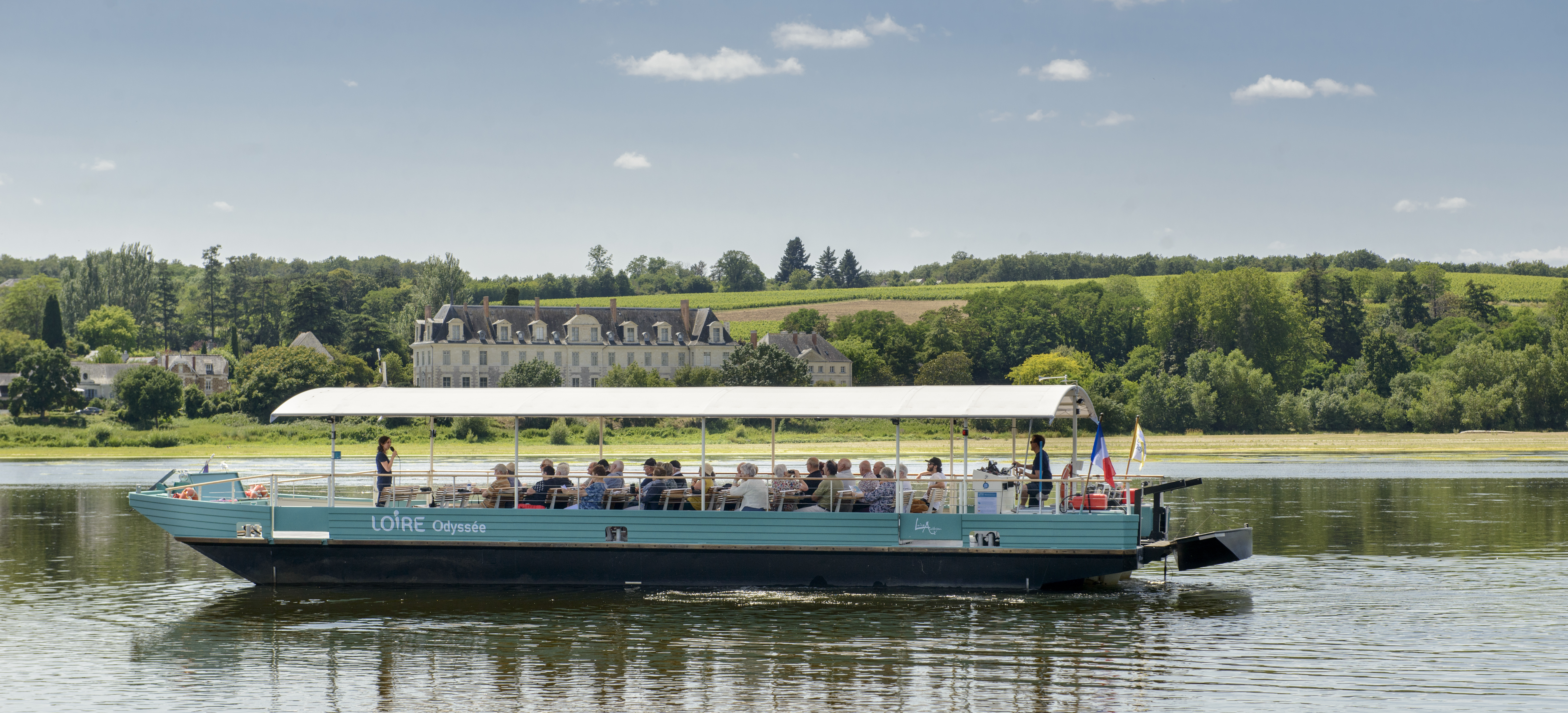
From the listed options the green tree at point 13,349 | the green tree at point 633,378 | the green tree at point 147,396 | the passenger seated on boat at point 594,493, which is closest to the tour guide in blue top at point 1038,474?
the passenger seated on boat at point 594,493

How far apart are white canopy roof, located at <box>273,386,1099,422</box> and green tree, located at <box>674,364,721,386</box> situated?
220 ft

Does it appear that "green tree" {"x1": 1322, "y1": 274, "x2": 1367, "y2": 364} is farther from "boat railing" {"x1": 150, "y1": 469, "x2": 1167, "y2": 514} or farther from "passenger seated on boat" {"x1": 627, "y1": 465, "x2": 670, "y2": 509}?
"passenger seated on boat" {"x1": 627, "y1": 465, "x2": 670, "y2": 509}

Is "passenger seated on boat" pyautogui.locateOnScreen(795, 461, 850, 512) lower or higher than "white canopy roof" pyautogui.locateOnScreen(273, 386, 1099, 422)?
lower

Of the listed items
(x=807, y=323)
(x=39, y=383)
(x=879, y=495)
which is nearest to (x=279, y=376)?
(x=39, y=383)

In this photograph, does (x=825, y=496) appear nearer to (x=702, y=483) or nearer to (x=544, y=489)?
(x=702, y=483)

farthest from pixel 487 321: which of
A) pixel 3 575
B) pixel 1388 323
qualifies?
pixel 3 575

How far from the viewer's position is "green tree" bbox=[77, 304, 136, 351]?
14838 centimetres

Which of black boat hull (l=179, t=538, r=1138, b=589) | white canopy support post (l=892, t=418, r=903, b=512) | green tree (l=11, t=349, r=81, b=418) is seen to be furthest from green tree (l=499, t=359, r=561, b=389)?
white canopy support post (l=892, t=418, r=903, b=512)

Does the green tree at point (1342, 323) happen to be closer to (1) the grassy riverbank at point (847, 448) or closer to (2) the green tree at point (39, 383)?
(1) the grassy riverbank at point (847, 448)

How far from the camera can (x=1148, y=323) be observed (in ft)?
376

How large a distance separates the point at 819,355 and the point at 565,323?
75.5 ft

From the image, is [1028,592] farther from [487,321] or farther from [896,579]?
[487,321]

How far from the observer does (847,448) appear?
53.9m
